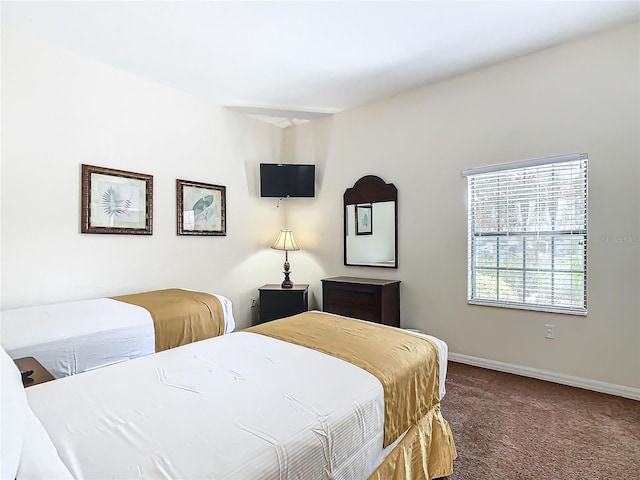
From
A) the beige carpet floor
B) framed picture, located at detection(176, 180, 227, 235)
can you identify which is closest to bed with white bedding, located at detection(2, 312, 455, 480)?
the beige carpet floor

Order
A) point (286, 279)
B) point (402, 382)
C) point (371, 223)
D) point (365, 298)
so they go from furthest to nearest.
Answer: point (286, 279) < point (371, 223) < point (365, 298) < point (402, 382)

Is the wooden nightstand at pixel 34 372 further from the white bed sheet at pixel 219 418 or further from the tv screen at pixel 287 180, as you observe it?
the tv screen at pixel 287 180

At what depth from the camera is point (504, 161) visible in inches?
126

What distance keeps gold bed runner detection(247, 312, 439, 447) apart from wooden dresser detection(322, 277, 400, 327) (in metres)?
1.52

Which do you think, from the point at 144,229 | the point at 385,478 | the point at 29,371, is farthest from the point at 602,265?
the point at 144,229

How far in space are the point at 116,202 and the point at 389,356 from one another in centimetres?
293

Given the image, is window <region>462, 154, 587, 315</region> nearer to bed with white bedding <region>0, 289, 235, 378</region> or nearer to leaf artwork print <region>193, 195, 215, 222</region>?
leaf artwork print <region>193, 195, 215, 222</region>

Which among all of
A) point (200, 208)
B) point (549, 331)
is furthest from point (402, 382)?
point (200, 208)

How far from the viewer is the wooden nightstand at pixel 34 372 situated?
4.80 ft

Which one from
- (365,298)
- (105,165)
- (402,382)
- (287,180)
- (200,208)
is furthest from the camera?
(287,180)

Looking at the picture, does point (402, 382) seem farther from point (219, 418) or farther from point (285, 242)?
point (285, 242)

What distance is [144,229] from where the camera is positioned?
3482mm

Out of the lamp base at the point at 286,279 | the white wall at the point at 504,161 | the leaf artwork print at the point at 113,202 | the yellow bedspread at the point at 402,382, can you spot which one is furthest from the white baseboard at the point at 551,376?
the leaf artwork print at the point at 113,202

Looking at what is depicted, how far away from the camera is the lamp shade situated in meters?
4.51
